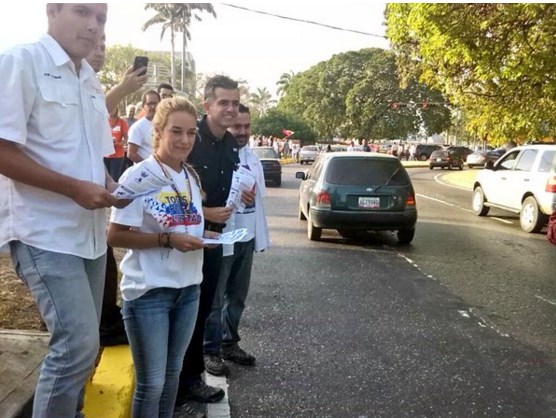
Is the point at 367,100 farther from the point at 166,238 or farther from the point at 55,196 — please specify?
the point at 55,196

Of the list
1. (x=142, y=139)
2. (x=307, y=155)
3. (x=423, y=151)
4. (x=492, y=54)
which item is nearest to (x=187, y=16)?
(x=307, y=155)

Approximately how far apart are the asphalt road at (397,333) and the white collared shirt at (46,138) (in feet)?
6.11

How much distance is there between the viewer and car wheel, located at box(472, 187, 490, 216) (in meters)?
13.3

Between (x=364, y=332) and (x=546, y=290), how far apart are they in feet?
9.49

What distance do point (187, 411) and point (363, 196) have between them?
6.02m

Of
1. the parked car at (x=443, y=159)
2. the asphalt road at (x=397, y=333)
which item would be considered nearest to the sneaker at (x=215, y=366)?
the asphalt road at (x=397, y=333)

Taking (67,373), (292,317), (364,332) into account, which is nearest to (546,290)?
(364,332)

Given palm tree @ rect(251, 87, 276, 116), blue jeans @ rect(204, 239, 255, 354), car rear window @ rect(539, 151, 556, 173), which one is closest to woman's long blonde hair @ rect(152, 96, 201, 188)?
blue jeans @ rect(204, 239, 255, 354)

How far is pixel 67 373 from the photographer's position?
6.69 feet

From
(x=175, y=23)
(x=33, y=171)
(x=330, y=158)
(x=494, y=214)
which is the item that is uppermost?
(x=175, y=23)

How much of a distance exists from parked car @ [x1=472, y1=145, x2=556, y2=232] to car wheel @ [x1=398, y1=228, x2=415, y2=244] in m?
3.16

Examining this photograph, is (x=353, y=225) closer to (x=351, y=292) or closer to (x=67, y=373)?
(x=351, y=292)

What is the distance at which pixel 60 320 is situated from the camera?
201 centimetres

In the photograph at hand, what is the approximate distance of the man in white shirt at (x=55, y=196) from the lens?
6.42 feet
